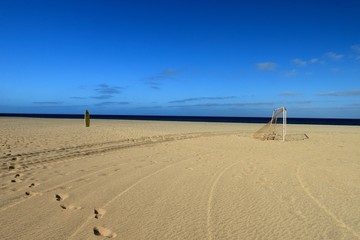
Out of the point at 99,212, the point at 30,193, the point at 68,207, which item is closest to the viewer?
the point at 99,212

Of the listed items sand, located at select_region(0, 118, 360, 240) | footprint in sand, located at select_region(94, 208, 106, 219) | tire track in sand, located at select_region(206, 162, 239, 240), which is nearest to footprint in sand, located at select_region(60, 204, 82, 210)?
sand, located at select_region(0, 118, 360, 240)

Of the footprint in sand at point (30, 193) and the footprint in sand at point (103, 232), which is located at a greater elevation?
the footprint in sand at point (30, 193)

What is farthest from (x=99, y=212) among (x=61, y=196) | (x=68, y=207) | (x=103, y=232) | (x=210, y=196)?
(x=210, y=196)

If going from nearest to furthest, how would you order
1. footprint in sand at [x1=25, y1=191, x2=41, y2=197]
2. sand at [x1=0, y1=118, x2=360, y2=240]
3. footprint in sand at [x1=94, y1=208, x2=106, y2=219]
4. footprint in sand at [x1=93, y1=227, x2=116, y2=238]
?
footprint in sand at [x1=93, y1=227, x2=116, y2=238] → sand at [x1=0, y1=118, x2=360, y2=240] → footprint in sand at [x1=94, y1=208, x2=106, y2=219] → footprint in sand at [x1=25, y1=191, x2=41, y2=197]

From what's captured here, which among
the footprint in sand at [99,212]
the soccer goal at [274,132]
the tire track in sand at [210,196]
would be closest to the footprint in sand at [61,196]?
the footprint in sand at [99,212]

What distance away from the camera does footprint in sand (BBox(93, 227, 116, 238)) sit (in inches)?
136

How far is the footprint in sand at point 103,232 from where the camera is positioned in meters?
3.46

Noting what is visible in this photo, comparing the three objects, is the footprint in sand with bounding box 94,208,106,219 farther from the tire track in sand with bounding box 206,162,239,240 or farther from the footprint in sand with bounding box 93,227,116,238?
the tire track in sand with bounding box 206,162,239,240

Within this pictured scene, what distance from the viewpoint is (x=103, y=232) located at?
11.5ft

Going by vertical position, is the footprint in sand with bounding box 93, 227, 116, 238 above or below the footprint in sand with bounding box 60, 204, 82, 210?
below

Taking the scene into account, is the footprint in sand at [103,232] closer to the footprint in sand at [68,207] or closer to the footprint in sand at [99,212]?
the footprint in sand at [99,212]

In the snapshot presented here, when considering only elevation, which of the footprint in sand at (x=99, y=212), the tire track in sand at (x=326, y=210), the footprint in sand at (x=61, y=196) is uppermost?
the footprint in sand at (x=61, y=196)

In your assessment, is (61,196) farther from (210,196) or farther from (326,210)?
(326,210)

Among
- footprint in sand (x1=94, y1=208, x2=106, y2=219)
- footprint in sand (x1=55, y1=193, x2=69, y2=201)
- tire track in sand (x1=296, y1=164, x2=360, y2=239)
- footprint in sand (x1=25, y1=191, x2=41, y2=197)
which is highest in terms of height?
footprint in sand (x1=25, y1=191, x2=41, y2=197)
